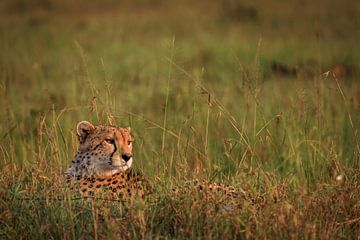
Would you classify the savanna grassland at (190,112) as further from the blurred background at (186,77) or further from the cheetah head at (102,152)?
the cheetah head at (102,152)

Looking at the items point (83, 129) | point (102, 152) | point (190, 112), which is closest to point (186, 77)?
point (190, 112)

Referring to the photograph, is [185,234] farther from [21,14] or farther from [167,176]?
[21,14]

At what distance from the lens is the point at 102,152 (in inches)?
193

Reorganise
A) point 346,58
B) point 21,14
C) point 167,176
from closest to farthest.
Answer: point 167,176 < point 346,58 < point 21,14

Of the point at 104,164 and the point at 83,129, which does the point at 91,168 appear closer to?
the point at 104,164

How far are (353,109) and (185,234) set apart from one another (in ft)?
10.6

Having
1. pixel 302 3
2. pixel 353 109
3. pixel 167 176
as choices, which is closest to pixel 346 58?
pixel 353 109

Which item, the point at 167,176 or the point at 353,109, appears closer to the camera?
the point at 167,176

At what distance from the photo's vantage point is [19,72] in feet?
31.0

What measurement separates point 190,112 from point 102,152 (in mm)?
2180

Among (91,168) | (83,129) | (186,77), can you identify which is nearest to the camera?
(91,168)

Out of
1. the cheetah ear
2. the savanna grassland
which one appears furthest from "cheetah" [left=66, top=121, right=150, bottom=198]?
the savanna grassland

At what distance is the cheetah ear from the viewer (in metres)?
4.97

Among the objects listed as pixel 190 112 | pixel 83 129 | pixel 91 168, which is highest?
pixel 83 129
